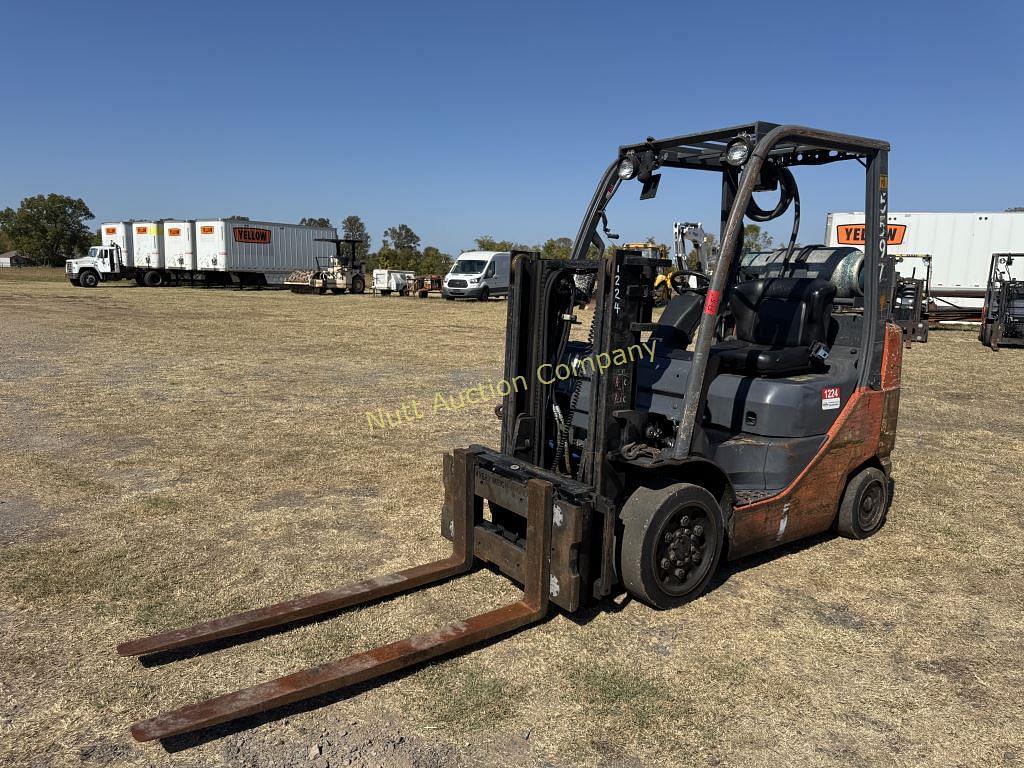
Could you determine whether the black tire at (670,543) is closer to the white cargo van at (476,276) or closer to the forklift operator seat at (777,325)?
the forklift operator seat at (777,325)

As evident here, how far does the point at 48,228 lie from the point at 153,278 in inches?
2455

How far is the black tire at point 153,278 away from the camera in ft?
144

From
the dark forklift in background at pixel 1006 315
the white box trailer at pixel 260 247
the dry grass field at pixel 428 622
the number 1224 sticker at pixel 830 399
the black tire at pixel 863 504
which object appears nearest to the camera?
the dry grass field at pixel 428 622

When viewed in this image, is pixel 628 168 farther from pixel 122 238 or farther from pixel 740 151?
pixel 122 238

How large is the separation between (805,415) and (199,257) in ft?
142

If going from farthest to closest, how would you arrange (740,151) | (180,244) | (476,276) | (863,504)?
(180,244)
(476,276)
(863,504)
(740,151)

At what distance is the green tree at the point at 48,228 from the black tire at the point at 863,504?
104182mm

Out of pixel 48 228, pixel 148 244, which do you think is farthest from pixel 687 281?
pixel 48 228

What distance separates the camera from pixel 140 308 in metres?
27.5

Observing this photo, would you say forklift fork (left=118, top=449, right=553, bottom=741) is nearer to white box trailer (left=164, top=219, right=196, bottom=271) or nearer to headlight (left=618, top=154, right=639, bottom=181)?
headlight (left=618, top=154, right=639, bottom=181)

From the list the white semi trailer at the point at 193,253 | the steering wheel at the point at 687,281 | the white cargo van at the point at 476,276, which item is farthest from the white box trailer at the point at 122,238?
the steering wheel at the point at 687,281

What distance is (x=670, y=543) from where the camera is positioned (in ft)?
14.1

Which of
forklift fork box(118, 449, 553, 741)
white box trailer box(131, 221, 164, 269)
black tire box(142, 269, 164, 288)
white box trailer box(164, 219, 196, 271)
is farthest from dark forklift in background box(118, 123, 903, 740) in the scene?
black tire box(142, 269, 164, 288)

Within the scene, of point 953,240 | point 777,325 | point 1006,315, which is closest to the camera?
point 777,325
